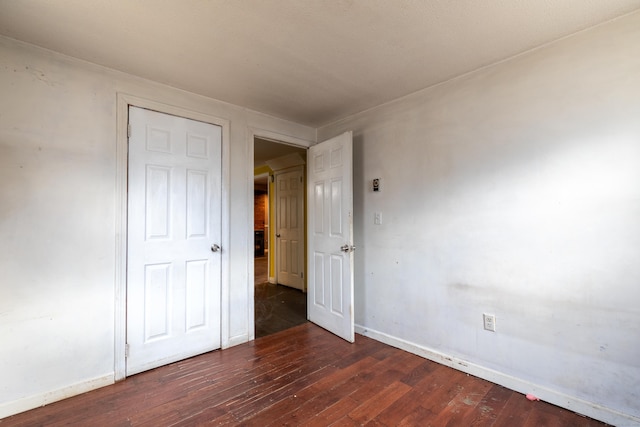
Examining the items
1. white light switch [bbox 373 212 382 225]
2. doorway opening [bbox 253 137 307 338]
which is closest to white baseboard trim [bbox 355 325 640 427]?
white light switch [bbox 373 212 382 225]

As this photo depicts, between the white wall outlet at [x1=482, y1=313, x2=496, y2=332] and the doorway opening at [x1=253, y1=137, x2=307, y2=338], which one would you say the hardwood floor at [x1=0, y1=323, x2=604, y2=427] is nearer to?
the white wall outlet at [x1=482, y1=313, x2=496, y2=332]

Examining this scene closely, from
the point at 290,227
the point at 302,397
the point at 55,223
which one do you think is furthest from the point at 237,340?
the point at 290,227

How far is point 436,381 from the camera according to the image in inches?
82.7

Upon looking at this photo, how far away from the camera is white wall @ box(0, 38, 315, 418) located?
69.8 inches

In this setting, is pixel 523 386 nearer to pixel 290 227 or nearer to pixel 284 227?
pixel 290 227

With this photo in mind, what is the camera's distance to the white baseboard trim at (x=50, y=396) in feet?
5.69

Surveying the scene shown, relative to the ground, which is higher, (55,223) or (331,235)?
(55,223)

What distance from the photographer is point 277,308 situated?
12.6 ft

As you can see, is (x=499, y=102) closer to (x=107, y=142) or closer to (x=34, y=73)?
(x=107, y=142)

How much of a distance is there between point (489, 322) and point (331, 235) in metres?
1.58

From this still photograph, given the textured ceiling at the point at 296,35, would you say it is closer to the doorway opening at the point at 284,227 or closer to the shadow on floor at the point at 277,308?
the doorway opening at the point at 284,227

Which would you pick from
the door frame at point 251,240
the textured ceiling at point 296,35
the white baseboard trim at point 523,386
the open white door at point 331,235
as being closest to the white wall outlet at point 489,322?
the white baseboard trim at point 523,386

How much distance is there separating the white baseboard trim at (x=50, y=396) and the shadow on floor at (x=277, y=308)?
1311mm

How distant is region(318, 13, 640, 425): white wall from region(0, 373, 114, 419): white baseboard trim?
2.38m
